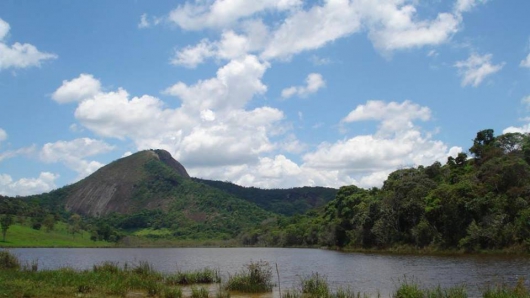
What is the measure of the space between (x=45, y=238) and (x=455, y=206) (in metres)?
137

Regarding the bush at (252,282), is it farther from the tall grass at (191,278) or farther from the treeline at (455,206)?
the treeline at (455,206)

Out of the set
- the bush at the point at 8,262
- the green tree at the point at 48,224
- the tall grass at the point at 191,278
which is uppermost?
the green tree at the point at 48,224

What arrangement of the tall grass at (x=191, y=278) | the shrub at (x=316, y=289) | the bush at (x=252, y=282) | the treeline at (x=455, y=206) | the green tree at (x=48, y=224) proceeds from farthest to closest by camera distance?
the green tree at (x=48, y=224), the treeline at (x=455, y=206), the tall grass at (x=191, y=278), the bush at (x=252, y=282), the shrub at (x=316, y=289)

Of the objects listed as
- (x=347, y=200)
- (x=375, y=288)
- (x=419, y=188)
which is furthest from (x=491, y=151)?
(x=375, y=288)

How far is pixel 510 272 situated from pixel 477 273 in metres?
2.73

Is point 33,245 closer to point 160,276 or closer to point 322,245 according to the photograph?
point 322,245

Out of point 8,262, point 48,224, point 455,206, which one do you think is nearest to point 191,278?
point 8,262

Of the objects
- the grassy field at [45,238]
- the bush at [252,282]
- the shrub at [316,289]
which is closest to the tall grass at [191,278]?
the bush at [252,282]

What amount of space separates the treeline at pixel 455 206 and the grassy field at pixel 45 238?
95.0 m

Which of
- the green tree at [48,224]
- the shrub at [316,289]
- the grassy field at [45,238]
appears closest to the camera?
the shrub at [316,289]

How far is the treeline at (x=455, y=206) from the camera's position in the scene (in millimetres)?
71938

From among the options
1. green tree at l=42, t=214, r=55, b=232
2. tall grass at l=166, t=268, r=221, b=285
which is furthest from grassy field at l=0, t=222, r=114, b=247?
tall grass at l=166, t=268, r=221, b=285

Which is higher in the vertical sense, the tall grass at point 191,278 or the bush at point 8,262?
the bush at point 8,262

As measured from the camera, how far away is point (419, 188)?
297 feet
